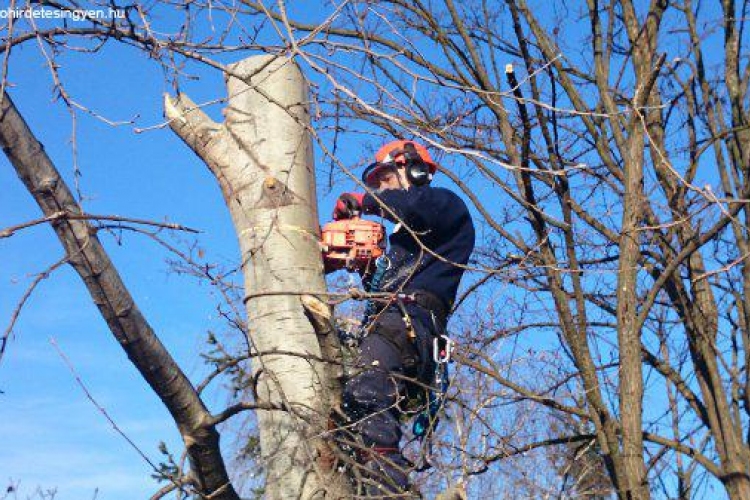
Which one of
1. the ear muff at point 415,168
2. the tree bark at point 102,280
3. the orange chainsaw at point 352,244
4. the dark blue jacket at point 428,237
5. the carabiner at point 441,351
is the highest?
the ear muff at point 415,168

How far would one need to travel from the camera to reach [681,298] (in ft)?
24.3

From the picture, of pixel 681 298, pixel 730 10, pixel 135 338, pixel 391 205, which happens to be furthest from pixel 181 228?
pixel 730 10

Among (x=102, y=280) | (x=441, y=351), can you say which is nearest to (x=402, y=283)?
(x=441, y=351)

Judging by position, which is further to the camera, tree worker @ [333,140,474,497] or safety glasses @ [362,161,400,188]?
safety glasses @ [362,161,400,188]

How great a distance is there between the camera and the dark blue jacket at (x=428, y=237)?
4652mm

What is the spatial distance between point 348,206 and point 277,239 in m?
0.95

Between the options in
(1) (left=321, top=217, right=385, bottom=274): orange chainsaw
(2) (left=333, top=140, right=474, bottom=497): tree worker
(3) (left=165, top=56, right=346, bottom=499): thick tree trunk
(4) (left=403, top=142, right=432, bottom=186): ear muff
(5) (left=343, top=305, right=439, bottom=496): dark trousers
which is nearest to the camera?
(3) (left=165, top=56, right=346, bottom=499): thick tree trunk

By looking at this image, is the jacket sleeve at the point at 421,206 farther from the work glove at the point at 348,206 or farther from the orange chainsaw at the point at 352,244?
the orange chainsaw at the point at 352,244

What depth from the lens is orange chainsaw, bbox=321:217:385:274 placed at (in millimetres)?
4180

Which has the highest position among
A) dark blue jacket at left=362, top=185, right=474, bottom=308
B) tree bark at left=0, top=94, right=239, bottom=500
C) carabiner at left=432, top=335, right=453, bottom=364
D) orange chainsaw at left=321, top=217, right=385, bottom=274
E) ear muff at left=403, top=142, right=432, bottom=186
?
ear muff at left=403, top=142, right=432, bottom=186

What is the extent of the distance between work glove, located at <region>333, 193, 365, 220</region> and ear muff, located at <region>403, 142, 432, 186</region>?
1.36ft

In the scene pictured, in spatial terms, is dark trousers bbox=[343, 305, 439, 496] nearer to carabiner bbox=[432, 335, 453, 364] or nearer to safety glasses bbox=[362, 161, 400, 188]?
carabiner bbox=[432, 335, 453, 364]

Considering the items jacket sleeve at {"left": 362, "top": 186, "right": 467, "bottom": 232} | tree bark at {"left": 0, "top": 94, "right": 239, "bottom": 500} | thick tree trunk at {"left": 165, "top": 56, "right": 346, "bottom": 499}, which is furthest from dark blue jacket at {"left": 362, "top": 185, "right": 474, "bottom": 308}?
tree bark at {"left": 0, "top": 94, "right": 239, "bottom": 500}

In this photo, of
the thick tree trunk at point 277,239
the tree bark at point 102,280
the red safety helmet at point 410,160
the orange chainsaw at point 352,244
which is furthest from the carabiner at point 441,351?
the tree bark at point 102,280
